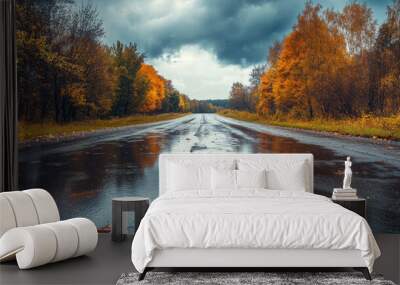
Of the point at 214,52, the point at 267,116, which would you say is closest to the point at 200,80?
the point at 214,52

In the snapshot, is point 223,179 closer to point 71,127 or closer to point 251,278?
point 251,278

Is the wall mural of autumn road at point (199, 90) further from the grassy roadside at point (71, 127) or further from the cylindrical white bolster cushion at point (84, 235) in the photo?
the cylindrical white bolster cushion at point (84, 235)

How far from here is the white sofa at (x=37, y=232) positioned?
531cm

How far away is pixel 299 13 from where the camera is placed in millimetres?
7973

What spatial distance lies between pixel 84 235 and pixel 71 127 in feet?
9.62

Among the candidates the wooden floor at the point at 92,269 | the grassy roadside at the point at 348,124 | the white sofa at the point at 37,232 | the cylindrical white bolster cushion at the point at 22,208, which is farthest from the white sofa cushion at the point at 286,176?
the cylindrical white bolster cushion at the point at 22,208

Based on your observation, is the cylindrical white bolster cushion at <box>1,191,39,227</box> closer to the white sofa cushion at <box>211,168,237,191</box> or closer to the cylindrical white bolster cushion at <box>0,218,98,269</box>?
the cylindrical white bolster cushion at <box>0,218,98,269</box>

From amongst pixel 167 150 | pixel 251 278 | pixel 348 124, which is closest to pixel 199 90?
pixel 167 150

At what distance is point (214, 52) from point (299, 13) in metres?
1.28

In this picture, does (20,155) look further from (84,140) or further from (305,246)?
(305,246)

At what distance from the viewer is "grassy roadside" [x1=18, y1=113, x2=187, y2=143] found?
811 cm

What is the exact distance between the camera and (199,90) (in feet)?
28.1

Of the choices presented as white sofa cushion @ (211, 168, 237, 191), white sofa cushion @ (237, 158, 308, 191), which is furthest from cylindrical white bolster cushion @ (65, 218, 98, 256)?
white sofa cushion @ (237, 158, 308, 191)

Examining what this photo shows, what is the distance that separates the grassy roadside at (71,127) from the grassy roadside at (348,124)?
38.9 inches
